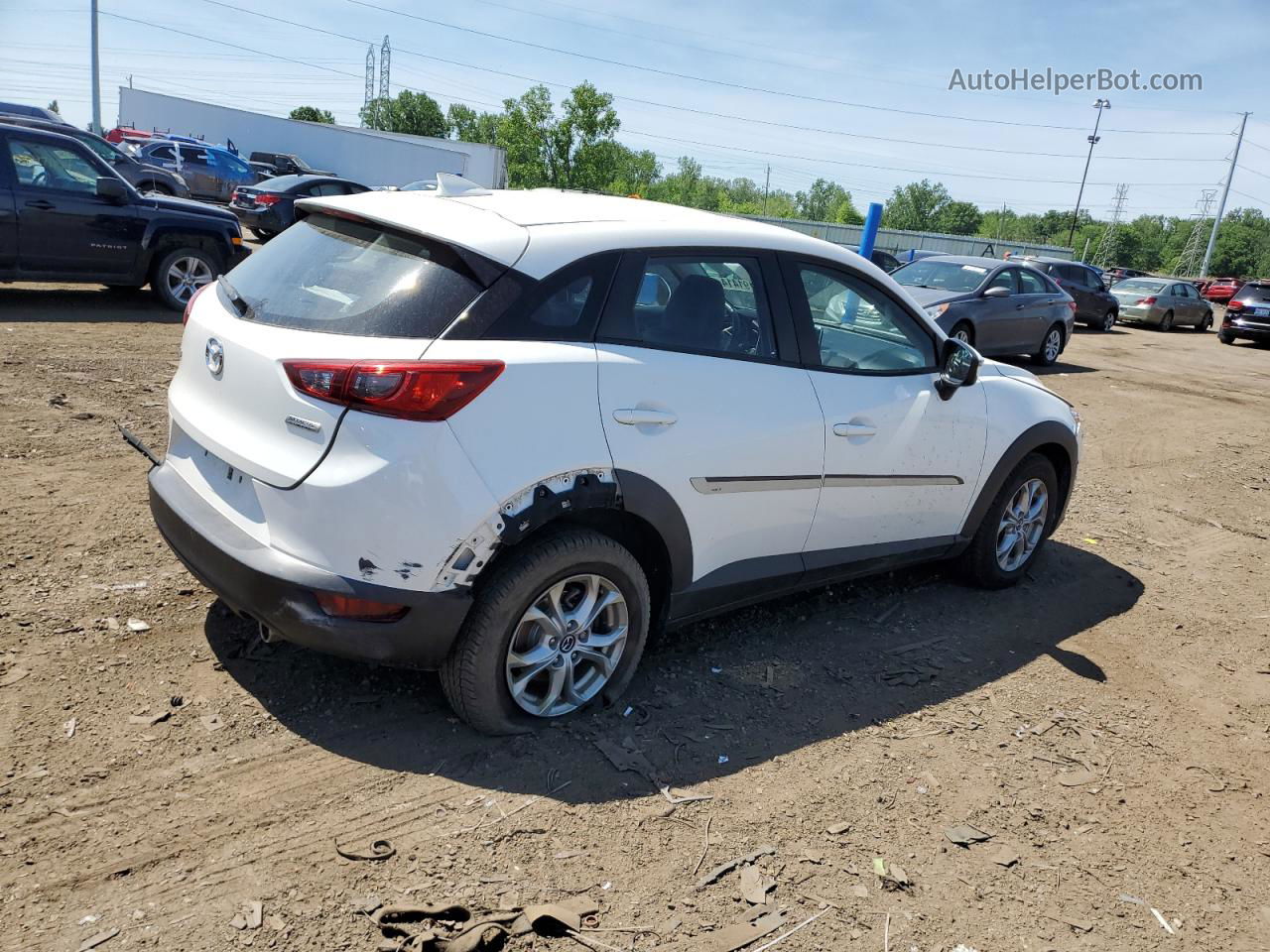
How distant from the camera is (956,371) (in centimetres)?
441

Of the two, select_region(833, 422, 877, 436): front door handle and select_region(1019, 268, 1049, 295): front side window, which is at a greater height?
select_region(1019, 268, 1049, 295): front side window

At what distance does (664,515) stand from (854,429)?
3.58 ft

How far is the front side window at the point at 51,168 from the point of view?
9.51m

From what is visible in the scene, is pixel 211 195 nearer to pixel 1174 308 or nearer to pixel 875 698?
pixel 1174 308

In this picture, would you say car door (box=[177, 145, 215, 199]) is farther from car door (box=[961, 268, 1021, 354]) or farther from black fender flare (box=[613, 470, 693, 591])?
black fender flare (box=[613, 470, 693, 591])

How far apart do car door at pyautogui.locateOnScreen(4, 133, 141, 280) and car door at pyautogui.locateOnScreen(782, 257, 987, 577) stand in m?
8.86

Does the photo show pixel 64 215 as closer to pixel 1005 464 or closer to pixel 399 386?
pixel 399 386

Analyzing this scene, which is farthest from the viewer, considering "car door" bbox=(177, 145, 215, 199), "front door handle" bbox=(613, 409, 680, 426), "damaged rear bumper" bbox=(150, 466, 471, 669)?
"car door" bbox=(177, 145, 215, 199)

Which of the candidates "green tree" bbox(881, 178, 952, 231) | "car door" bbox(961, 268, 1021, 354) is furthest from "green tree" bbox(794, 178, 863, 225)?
"car door" bbox(961, 268, 1021, 354)

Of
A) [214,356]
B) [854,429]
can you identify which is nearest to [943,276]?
[854,429]

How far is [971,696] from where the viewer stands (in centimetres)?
405

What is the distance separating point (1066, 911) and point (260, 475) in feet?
9.11

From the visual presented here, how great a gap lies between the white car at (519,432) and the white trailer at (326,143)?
3898cm

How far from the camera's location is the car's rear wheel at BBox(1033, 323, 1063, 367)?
15.2m
